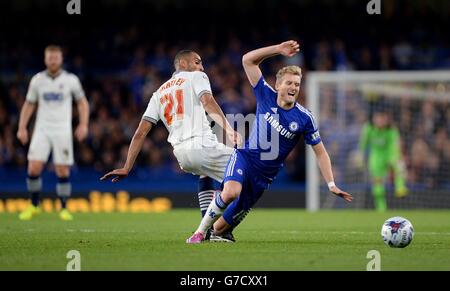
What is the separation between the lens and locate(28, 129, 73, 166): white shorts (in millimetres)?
14477

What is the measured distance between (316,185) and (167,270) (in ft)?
40.9

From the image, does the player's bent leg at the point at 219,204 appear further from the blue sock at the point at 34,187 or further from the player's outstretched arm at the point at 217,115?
the blue sock at the point at 34,187

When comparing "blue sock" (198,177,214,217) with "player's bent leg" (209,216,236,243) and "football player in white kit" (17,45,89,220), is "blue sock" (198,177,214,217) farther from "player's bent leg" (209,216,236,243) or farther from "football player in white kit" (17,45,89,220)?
"football player in white kit" (17,45,89,220)

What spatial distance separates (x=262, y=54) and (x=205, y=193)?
70.9 inches

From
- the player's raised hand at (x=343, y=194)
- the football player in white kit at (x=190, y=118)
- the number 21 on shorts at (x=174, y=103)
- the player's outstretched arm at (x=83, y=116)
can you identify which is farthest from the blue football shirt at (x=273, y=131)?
the player's outstretched arm at (x=83, y=116)

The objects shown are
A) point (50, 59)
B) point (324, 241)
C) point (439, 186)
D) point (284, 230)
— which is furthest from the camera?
point (439, 186)

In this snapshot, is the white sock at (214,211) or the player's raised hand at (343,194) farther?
the white sock at (214,211)

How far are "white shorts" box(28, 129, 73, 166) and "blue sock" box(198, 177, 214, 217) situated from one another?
5.11 meters

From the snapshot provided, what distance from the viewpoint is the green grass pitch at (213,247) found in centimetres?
731

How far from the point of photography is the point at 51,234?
34.5ft

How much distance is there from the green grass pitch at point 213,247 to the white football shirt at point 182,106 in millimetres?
1178

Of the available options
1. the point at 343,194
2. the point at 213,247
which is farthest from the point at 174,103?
the point at 343,194
